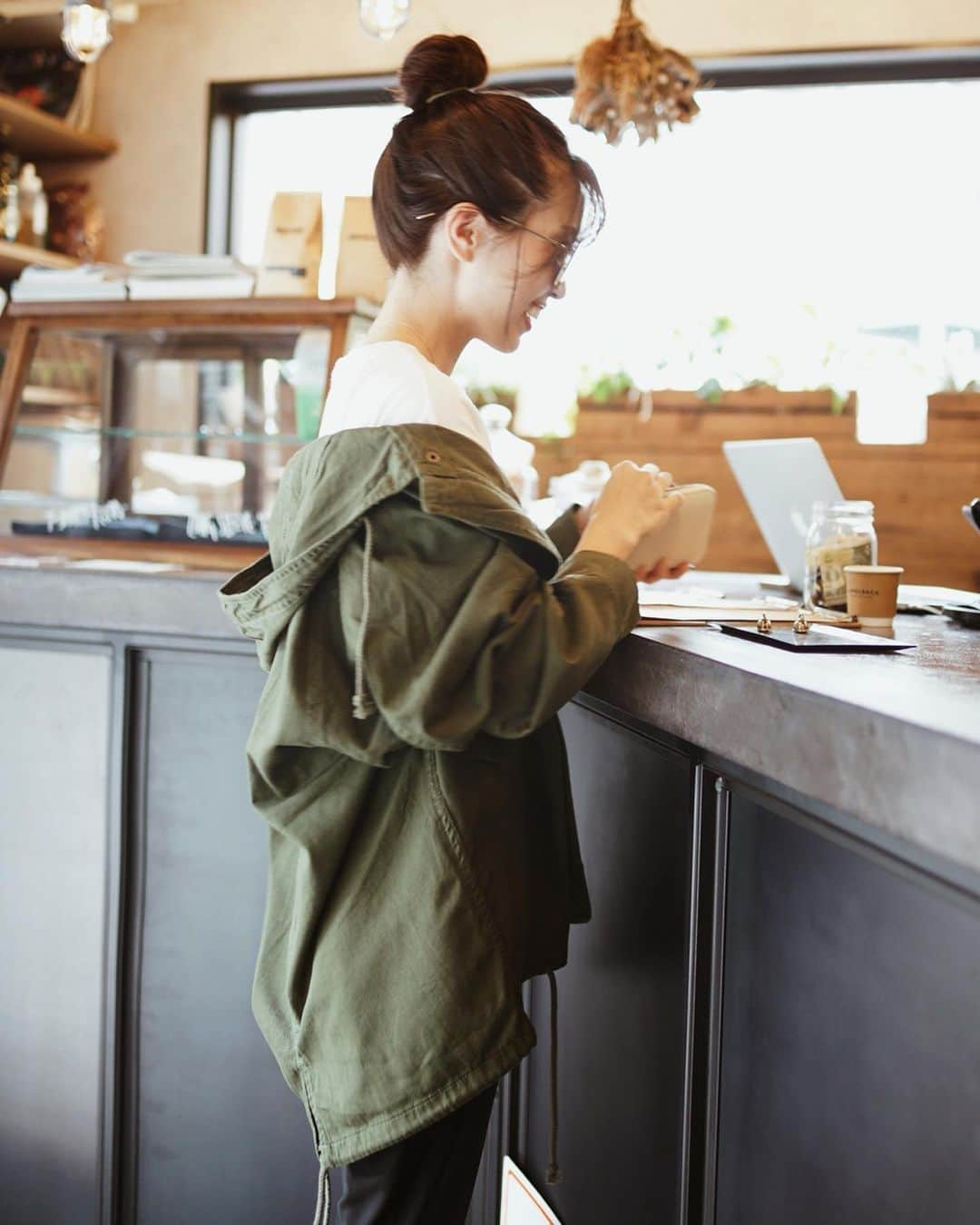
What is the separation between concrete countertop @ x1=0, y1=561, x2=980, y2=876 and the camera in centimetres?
65

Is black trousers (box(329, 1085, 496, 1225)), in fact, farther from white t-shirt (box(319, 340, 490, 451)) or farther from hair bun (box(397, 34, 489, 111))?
hair bun (box(397, 34, 489, 111))

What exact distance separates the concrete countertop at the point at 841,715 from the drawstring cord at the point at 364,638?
0.26 m

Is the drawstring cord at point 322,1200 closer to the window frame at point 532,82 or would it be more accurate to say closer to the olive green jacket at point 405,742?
the olive green jacket at point 405,742

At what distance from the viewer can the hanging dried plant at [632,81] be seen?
241cm

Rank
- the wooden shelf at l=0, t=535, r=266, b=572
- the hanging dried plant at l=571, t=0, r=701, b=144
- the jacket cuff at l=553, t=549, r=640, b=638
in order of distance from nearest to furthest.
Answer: the jacket cuff at l=553, t=549, r=640, b=638
the wooden shelf at l=0, t=535, r=266, b=572
the hanging dried plant at l=571, t=0, r=701, b=144

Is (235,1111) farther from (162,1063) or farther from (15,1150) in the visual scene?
(15,1150)

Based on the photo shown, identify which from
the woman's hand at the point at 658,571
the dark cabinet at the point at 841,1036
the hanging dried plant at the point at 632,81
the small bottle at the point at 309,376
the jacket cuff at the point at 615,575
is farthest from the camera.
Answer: the hanging dried plant at the point at 632,81

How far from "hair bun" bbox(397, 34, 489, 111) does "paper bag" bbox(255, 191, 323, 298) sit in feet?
3.74

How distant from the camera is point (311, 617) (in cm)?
98

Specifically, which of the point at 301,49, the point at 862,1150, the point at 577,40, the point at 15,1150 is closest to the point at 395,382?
the point at 862,1150

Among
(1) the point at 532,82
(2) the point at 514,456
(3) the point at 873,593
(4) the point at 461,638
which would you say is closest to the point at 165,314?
(2) the point at 514,456

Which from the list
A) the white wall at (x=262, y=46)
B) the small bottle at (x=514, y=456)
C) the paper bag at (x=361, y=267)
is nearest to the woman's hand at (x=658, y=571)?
the small bottle at (x=514, y=456)

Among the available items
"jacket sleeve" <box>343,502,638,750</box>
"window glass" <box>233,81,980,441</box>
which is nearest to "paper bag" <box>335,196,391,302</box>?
"jacket sleeve" <box>343,502,638,750</box>

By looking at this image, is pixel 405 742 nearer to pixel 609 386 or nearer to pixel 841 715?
pixel 841 715
